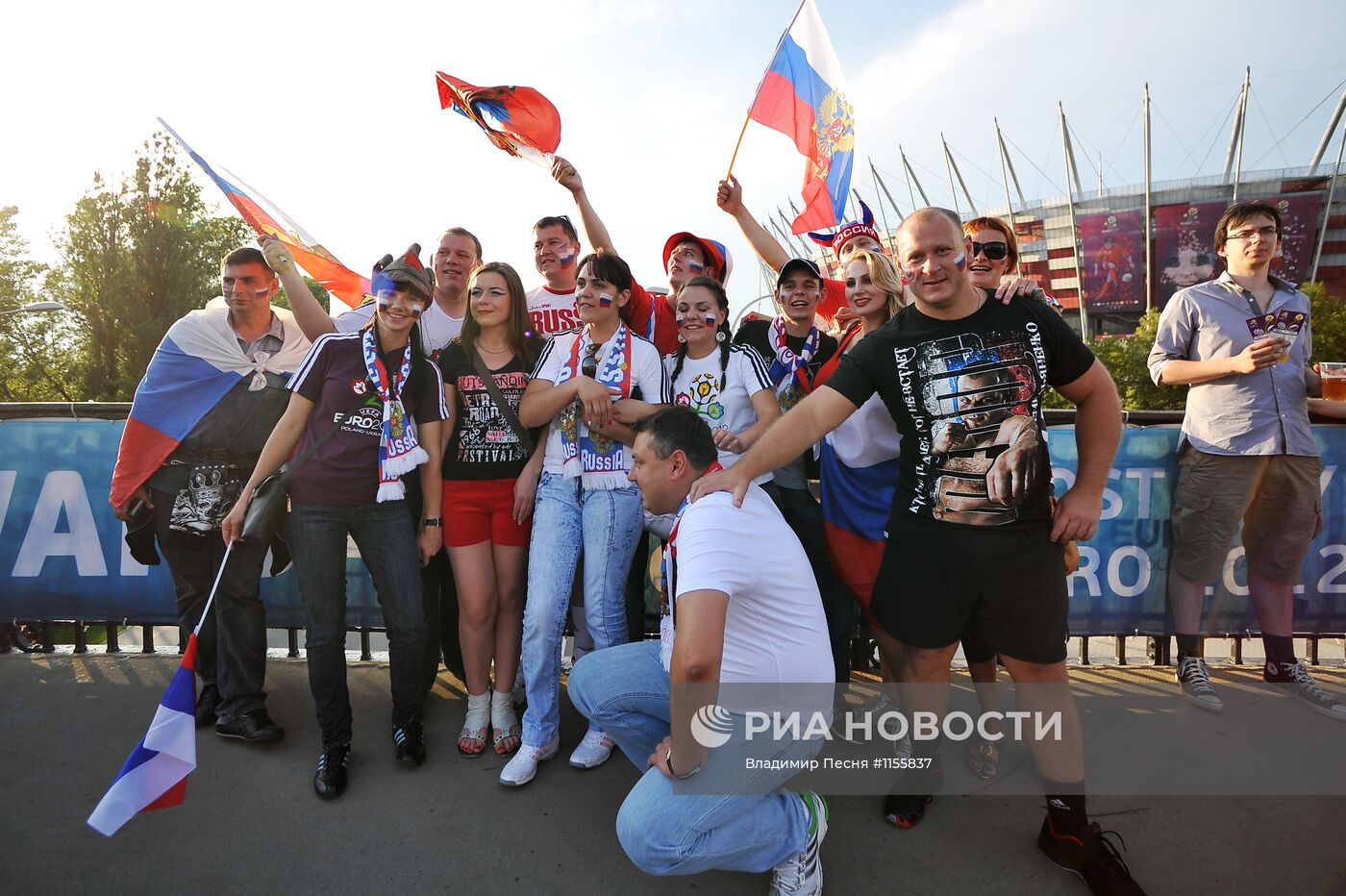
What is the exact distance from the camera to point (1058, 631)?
2.51m

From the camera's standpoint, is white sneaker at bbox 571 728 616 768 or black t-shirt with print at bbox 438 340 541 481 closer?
white sneaker at bbox 571 728 616 768

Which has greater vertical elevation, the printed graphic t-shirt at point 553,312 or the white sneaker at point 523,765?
the printed graphic t-shirt at point 553,312

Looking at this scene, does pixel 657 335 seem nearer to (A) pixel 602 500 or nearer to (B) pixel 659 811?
(A) pixel 602 500

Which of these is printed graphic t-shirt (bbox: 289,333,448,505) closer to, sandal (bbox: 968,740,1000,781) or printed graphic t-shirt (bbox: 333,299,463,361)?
printed graphic t-shirt (bbox: 333,299,463,361)

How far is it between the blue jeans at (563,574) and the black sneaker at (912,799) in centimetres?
131

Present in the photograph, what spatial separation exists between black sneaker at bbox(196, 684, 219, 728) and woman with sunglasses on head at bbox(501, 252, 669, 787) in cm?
167

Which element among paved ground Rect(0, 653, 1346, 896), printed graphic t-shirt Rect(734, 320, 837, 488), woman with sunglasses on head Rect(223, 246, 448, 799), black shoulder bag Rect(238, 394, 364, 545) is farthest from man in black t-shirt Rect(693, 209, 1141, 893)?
black shoulder bag Rect(238, 394, 364, 545)

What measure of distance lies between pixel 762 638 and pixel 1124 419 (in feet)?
11.6

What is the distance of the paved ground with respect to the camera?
244 cm

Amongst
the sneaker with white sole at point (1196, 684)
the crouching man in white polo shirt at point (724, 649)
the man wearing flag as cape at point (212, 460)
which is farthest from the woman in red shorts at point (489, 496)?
the sneaker with white sole at point (1196, 684)

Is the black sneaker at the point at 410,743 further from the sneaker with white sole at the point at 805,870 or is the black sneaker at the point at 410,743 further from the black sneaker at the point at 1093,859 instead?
the black sneaker at the point at 1093,859

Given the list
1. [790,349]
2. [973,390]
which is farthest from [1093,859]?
[790,349]

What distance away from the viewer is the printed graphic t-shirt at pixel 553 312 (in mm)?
3912

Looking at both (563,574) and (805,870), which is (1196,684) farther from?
(563,574)
